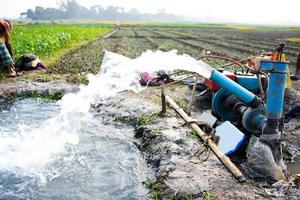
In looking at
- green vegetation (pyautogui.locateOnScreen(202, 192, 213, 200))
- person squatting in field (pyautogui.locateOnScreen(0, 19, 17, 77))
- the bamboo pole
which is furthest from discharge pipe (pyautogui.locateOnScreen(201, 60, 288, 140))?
person squatting in field (pyautogui.locateOnScreen(0, 19, 17, 77))

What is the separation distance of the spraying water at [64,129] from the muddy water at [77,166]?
0.04 feet

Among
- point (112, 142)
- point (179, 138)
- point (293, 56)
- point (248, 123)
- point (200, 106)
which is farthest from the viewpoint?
point (293, 56)

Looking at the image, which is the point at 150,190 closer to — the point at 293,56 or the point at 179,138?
the point at 179,138

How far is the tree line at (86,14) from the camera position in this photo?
141000 millimetres

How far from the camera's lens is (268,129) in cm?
422

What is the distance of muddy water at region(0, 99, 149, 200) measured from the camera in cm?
414

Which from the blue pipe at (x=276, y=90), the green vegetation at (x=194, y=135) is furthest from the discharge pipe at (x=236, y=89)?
the green vegetation at (x=194, y=135)

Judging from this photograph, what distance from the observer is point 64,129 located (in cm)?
603

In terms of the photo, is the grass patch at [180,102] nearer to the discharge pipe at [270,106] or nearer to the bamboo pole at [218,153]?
the bamboo pole at [218,153]

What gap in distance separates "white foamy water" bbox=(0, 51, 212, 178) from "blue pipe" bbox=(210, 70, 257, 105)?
169mm

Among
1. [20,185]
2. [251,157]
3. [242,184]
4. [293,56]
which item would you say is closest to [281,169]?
[251,157]

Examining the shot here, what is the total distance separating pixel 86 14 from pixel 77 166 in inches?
6876

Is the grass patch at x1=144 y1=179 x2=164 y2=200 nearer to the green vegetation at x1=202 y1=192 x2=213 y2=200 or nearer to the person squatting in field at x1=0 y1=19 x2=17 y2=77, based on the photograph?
the green vegetation at x1=202 y1=192 x2=213 y2=200

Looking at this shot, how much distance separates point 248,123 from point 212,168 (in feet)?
2.72
